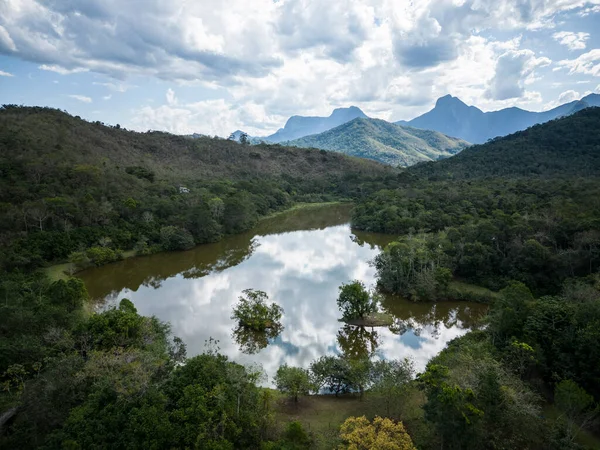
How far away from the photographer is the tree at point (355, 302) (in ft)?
75.4

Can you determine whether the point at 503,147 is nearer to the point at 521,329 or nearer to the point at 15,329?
the point at 521,329

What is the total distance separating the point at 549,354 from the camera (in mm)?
14477

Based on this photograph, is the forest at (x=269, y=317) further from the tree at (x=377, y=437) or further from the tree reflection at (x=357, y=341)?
the tree reflection at (x=357, y=341)

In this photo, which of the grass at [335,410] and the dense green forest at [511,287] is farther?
the grass at [335,410]

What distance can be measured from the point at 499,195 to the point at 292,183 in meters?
45.3

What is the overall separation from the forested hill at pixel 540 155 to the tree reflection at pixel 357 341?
52063 mm

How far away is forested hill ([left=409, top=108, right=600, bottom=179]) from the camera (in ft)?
207

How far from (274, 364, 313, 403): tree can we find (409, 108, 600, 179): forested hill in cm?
5945

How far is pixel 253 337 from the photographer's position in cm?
2198

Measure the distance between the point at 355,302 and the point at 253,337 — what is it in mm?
6482

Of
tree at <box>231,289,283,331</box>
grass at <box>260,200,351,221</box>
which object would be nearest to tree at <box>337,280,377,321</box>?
tree at <box>231,289,283,331</box>

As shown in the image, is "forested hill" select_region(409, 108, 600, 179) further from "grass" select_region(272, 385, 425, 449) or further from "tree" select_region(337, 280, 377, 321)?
"grass" select_region(272, 385, 425, 449)

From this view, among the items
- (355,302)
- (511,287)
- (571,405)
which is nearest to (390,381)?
(571,405)

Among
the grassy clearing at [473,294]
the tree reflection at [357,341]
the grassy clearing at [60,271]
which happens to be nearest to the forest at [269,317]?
the grassy clearing at [473,294]
